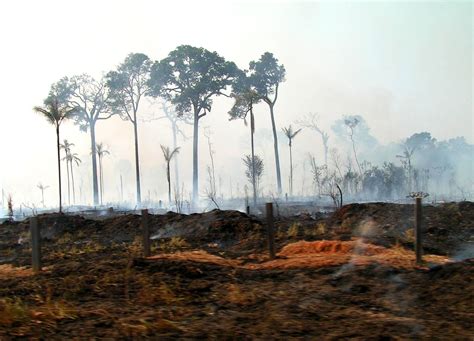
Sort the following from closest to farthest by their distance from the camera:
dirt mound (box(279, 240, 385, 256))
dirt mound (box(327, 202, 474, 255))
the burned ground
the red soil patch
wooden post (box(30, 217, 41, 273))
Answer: the burned ground < the red soil patch < wooden post (box(30, 217, 41, 273)) < dirt mound (box(279, 240, 385, 256)) < dirt mound (box(327, 202, 474, 255))

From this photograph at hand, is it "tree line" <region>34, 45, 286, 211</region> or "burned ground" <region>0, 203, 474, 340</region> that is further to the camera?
"tree line" <region>34, 45, 286, 211</region>

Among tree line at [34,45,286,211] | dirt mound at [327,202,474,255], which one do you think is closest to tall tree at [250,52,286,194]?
tree line at [34,45,286,211]

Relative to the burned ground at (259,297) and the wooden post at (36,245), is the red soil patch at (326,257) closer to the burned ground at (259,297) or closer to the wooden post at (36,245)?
the burned ground at (259,297)

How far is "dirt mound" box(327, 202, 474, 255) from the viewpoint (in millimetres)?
13197

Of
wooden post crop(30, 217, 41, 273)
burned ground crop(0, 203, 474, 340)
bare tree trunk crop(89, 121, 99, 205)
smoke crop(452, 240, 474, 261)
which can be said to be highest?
bare tree trunk crop(89, 121, 99, 205)

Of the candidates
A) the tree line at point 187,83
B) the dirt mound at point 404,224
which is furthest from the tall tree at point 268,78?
the dirt mound at point 404,224

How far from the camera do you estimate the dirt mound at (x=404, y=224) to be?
13197mm

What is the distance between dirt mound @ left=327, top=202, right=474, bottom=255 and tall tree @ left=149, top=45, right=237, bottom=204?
28.0 meters

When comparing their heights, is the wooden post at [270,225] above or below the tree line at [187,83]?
below

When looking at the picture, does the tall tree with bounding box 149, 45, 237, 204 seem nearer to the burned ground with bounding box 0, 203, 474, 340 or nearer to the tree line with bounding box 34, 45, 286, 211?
the tree line with bounding box 34, 45, 286, 211

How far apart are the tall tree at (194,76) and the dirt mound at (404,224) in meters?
28.0

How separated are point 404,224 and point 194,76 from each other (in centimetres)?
3282

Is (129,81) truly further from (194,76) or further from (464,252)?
(464,252)

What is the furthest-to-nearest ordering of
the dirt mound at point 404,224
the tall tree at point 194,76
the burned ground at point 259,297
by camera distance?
the tall tree at point 194,76
the dirt mound at point 404,224
the burned ground at point 259,297
